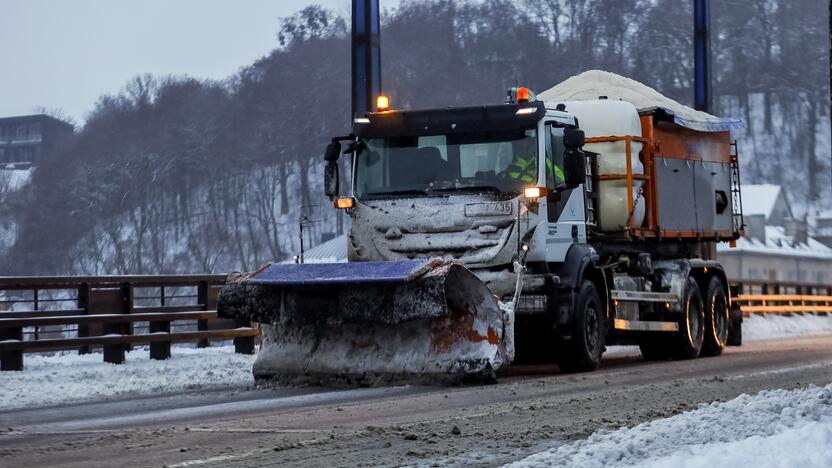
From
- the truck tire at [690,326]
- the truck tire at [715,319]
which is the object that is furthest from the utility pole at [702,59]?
the truck tire at [690,326]

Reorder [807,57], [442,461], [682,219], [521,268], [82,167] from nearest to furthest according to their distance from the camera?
[442,461]
[521,268]
[682,219]
[82,167]
[807,57]

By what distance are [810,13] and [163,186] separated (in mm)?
77048

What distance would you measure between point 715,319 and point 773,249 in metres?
81.0

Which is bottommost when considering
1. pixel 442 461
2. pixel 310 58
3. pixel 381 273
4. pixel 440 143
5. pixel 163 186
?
pixel 442 461

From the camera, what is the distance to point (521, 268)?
47.1 feet

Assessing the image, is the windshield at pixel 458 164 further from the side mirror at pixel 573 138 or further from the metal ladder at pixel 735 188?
the metal ladder at pixel 735 188

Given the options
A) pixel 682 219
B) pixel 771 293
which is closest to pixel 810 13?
pixel 771 293

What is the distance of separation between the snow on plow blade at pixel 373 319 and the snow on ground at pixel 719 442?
4.02m

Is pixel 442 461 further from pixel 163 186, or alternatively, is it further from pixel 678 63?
pixel 678 63

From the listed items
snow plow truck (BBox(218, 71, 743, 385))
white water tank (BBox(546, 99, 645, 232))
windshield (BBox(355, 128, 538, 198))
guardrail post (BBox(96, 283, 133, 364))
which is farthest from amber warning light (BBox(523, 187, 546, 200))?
guardrail post (BBox(96, 283, 133, 364))

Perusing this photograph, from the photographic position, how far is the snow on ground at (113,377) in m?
13.6

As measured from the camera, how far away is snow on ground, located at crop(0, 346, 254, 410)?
44.6 feet

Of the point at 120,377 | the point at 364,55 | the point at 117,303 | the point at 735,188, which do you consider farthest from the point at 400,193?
the point at 735,188

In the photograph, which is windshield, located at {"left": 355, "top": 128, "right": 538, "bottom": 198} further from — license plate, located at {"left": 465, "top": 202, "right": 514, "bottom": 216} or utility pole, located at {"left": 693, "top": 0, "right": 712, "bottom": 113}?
utility pole, located at {"left": 693, "top": 0, "right": 712, "bottom": 113}
